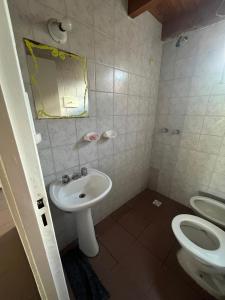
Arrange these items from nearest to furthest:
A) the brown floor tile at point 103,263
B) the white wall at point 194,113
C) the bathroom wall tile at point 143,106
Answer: the brown floor tile at point 103,263, the white wall at point 194,113, the bathroom wall tile at point 143,106

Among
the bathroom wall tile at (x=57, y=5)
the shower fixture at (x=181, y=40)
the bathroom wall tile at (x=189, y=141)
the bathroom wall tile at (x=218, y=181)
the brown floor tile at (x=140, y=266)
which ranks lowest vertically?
the brown floor tile at (x=140, y=266)

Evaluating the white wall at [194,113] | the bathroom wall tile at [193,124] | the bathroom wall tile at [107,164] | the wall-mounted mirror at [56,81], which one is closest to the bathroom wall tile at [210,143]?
the white wall at [194,113]

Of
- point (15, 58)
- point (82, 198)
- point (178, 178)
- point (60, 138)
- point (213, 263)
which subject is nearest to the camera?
point (15, 58)

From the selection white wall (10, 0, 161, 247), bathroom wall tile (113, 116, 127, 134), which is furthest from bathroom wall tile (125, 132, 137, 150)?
bathroom wall tile (113, 116, 127, 134)

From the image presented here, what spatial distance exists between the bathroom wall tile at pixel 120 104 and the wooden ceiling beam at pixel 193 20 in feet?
3.29

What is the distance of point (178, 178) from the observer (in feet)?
6.26

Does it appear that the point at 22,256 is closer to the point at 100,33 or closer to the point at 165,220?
the point at 165,220

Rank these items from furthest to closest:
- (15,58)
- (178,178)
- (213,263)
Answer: (178,178)
(213,263)
(15,58)

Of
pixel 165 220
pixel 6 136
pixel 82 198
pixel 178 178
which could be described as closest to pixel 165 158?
pixel 178 178

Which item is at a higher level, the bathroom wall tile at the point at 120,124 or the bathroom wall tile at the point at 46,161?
the bathroom wall tile at the point at 120,124

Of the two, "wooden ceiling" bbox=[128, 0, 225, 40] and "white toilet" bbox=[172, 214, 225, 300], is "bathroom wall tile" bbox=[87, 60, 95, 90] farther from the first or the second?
A: "white toilet" bbox=[172, 214, 225, 300]

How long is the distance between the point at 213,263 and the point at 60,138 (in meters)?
1.47

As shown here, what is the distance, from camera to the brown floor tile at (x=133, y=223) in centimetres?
154

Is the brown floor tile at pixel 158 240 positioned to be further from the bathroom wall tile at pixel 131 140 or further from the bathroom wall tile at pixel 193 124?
the bathroom wall tile at pixel 193 124
